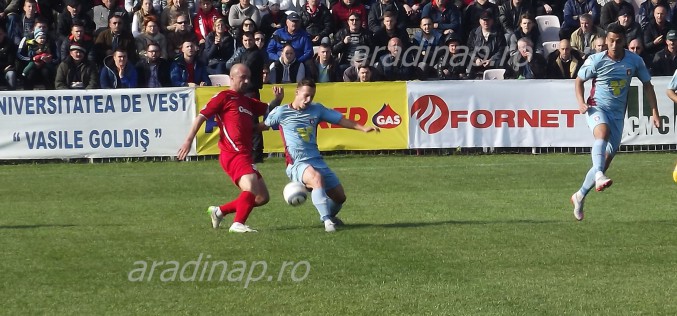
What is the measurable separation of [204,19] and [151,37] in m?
1.44

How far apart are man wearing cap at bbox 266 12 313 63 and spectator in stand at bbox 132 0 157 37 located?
2.11 meters

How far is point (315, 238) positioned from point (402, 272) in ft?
6.46

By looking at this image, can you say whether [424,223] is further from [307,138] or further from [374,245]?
[374,245]

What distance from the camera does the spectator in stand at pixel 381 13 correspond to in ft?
75.5

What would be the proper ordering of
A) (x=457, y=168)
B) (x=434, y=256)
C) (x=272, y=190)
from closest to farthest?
(x=434, y=256) → (x=272, y=190) → (x=457, y=168)

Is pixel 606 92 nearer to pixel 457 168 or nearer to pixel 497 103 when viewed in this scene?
pixel 457 168

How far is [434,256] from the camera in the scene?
10.5 m

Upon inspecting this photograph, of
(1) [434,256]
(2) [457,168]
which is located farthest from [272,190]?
(1) [434,256]

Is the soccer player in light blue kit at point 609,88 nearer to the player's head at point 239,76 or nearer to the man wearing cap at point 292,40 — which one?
the player's head at point 239,76

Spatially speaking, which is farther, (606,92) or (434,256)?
(606,92)

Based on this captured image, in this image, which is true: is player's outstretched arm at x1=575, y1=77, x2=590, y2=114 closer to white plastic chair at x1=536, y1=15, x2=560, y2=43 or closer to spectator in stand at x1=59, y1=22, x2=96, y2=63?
spectator in stand at x1=59, y1=22, x2=96, y2=63

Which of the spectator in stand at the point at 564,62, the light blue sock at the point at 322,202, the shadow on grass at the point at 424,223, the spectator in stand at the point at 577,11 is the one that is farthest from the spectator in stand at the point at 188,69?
the light blue sock at the point at 322,202

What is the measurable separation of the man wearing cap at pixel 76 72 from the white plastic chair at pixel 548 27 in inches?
346

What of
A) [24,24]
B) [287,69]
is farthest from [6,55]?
[287,69]
